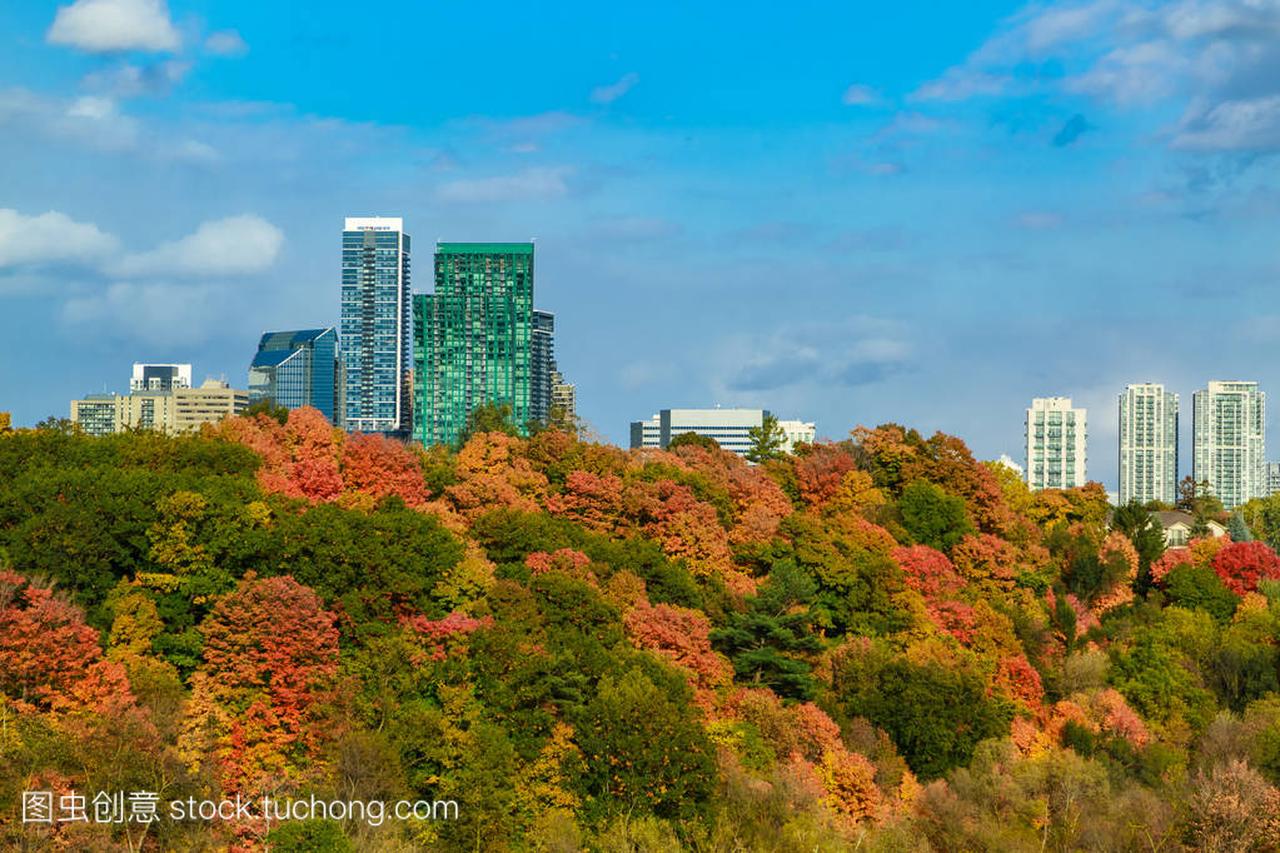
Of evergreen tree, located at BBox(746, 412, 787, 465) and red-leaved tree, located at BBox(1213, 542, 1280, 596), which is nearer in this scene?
red-leaved tree, located at BBox(1213, 542, 1280, 596)

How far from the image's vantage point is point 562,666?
4969 centimetres

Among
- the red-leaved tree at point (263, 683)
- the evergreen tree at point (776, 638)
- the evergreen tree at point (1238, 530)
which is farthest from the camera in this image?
the evergreen tree at point (1238, 530)

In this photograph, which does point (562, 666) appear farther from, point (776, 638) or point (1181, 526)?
point (1181, 526)

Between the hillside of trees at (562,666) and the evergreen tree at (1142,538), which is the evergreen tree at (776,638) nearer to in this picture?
the hillside of trees at (562,666)

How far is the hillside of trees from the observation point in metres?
45.1

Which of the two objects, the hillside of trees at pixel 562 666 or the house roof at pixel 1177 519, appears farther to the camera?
the house roof at pixel 1177 519

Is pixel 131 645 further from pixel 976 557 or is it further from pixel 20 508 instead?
pixel 976 557

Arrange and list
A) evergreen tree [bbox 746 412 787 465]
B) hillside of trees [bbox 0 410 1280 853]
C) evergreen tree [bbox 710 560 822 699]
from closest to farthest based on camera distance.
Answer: hillside of trees [bbox 0 410 1280 853]
evergreen tree [bbox 710 560 822 699]
evergreen tree [bbox 746 412 787 465]

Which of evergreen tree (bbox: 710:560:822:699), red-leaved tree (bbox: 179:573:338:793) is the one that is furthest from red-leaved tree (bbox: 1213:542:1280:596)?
red-leaved tree (bbox: 179:573:338:793)

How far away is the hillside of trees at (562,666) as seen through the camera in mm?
45062

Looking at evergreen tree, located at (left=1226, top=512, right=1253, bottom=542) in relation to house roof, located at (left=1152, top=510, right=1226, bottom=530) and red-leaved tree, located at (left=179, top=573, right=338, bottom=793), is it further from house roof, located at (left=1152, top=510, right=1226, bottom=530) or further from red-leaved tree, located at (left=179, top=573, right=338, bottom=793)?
red-leaved tree, located at (left=179, top=573, right=338, bottom=793)

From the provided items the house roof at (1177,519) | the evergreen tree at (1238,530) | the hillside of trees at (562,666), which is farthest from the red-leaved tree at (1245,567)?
the house roof at (1177,519)

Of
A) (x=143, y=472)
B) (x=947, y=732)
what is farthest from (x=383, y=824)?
(x=947, y=732)

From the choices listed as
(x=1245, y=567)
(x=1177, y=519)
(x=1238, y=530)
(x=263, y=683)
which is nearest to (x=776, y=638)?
(x=263, y=683)
